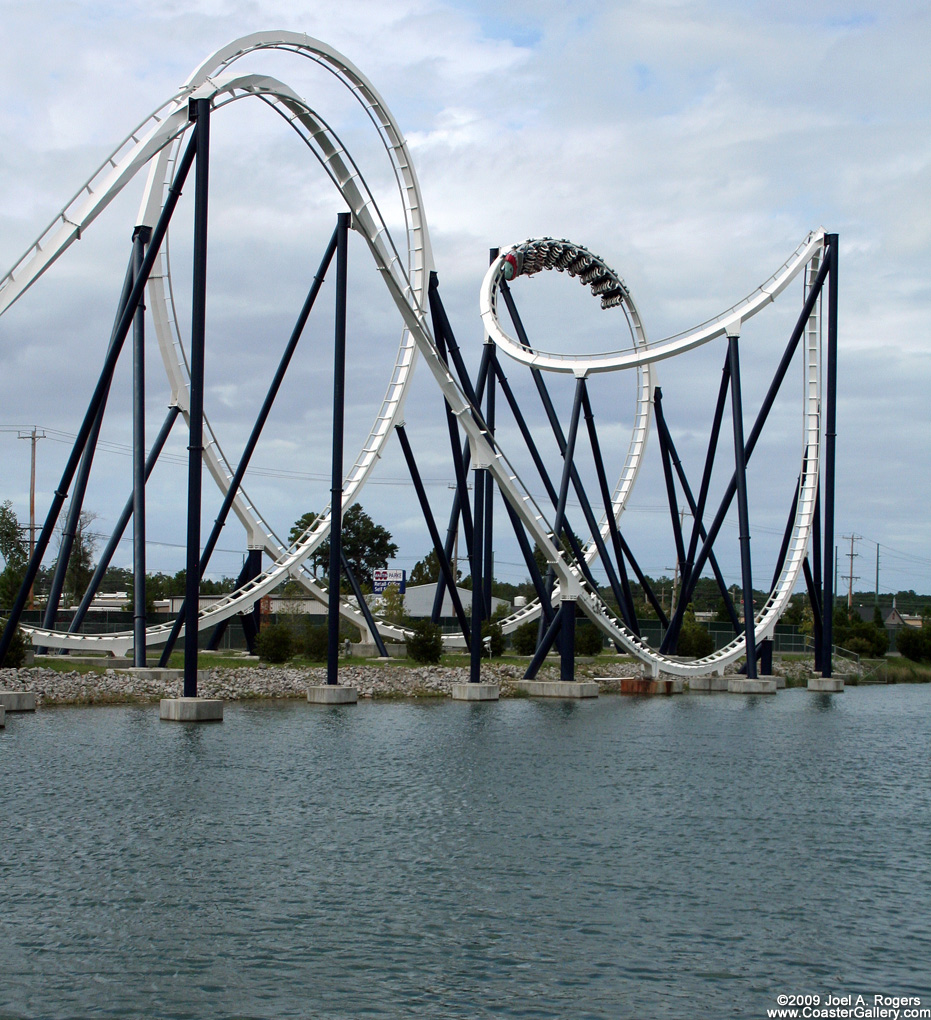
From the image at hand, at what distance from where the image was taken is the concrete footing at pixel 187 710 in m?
23.8

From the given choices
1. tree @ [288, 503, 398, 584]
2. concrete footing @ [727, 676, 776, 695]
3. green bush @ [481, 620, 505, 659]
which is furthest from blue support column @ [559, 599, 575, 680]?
tree @ [288, 503, 398, 584]

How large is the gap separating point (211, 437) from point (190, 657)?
16297 millimetres

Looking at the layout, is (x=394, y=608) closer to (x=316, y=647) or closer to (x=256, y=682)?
(x=316, y=647)

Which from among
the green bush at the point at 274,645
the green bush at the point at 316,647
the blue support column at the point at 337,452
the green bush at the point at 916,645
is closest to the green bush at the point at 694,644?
the green bush at the point at 916,645

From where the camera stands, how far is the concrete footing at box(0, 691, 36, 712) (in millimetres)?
24922

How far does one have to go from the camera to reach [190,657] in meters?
23.7

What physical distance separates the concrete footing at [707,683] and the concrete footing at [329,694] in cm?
1582

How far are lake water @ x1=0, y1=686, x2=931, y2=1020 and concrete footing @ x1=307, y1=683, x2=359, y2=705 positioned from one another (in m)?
5.76

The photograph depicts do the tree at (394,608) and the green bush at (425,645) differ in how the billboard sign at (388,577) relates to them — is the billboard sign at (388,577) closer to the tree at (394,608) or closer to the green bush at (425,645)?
the tree at (394,608)

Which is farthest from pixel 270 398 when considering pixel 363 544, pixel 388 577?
pixel 363 544

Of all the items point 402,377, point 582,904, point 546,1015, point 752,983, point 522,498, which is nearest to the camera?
point 546,1015

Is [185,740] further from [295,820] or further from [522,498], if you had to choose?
[522,498]

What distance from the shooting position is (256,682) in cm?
3123

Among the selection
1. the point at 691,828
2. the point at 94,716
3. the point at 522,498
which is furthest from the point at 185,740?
the point at 522,498
